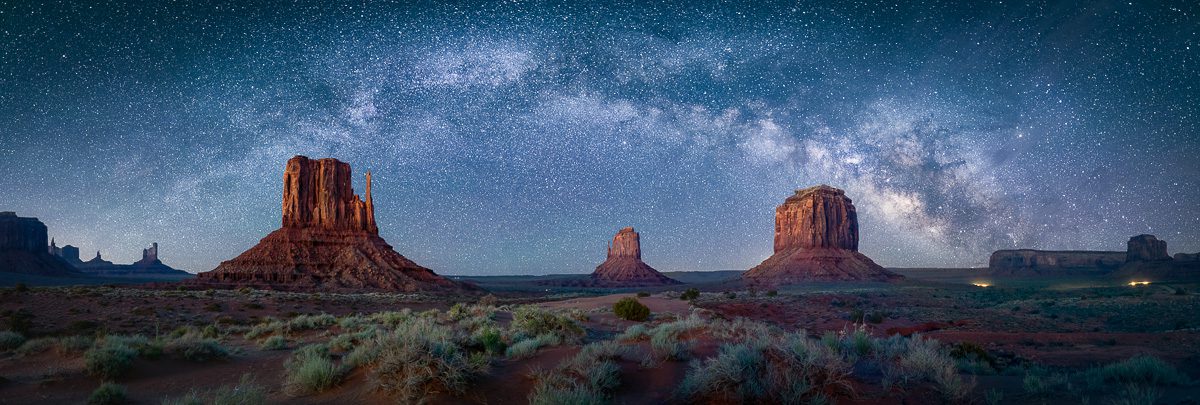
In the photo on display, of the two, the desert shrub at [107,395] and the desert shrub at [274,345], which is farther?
the desert shrub at [274,345]

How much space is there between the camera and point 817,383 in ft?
22.8

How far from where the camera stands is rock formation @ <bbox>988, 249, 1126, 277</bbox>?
114188mm

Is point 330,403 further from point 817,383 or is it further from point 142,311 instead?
point 142,311

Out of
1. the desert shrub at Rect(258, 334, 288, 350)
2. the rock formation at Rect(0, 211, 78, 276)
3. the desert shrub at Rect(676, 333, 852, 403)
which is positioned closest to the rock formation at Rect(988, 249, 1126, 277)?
the desert shrub at Rect(676, 333, 852, 403)

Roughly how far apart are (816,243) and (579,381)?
326 ft

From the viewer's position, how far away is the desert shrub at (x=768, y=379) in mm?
6668

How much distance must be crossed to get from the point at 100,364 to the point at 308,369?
14.2ft

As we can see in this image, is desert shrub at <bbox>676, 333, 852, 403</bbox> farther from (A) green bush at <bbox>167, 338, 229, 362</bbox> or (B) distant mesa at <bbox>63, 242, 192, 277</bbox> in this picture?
(B) distant mesa at <bbox>63, 242, 192, 277</bbox>

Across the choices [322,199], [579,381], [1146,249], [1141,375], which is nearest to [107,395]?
[579,381]

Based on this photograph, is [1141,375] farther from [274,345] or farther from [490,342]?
[274,345]

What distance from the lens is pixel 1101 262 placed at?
11594 cm

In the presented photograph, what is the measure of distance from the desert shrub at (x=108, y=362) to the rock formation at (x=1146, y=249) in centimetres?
14506

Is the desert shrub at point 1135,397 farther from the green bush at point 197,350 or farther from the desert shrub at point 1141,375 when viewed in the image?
the green bush at point 197,350

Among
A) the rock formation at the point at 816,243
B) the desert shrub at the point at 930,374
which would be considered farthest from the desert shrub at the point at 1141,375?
the rock formation at the point at 816,243
